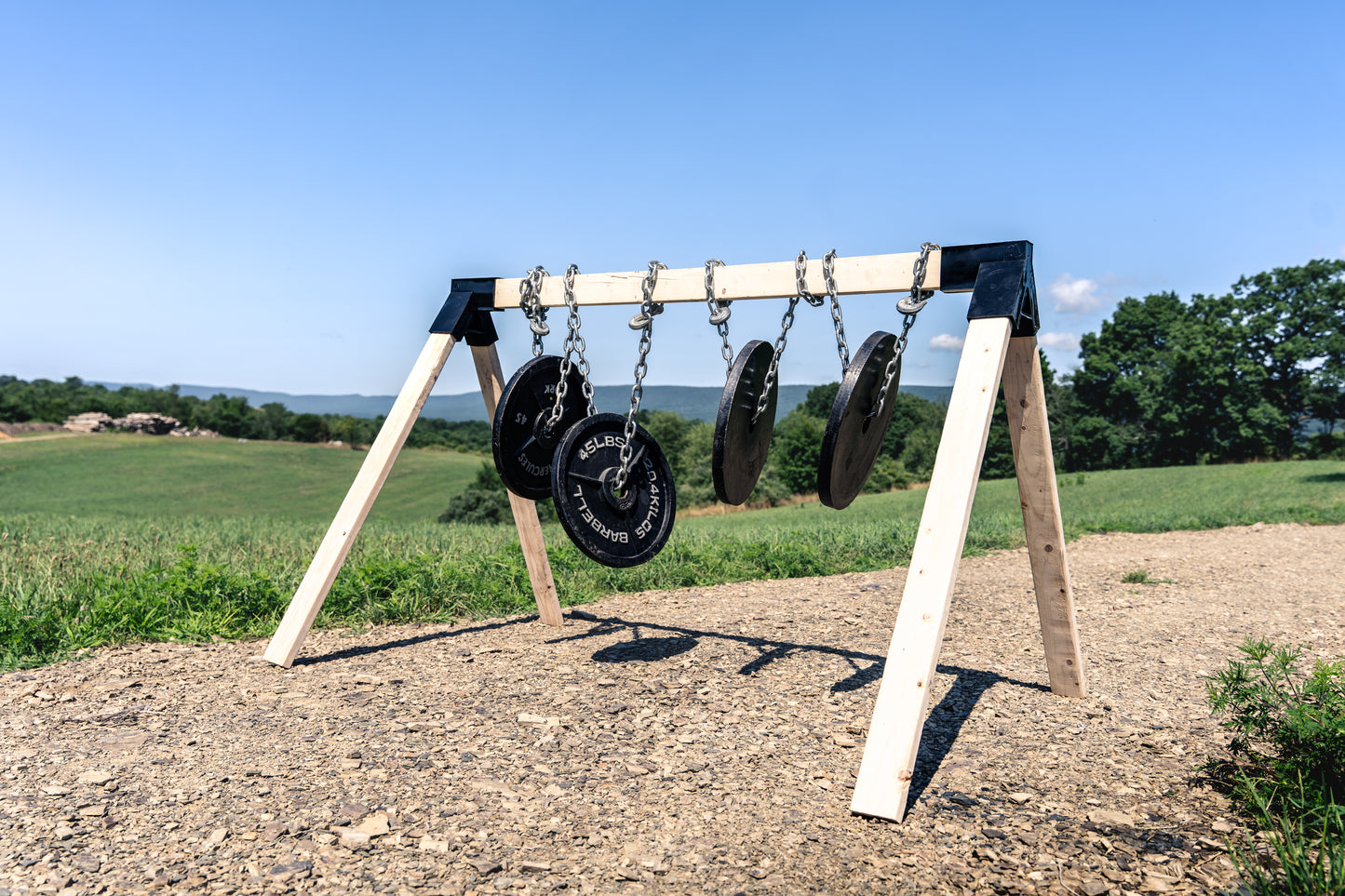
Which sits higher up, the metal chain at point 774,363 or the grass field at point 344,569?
the metal chain at point 774,363

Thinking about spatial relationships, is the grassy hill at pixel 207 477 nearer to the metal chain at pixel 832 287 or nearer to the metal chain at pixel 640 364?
the metal chain at pixel 640 364

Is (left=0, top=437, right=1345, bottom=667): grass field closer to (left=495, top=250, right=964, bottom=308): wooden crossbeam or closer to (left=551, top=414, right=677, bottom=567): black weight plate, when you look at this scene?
(left=551, top=414, right=677, bottom=567): black weight plate

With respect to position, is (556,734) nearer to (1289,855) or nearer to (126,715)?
(126,715)

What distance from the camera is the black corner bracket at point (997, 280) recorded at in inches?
139

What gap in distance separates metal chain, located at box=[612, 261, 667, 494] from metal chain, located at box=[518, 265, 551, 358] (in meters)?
0.79

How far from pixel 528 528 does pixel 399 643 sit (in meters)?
1.22

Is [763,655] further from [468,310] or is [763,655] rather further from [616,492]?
[468,310]

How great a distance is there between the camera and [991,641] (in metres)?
5.97

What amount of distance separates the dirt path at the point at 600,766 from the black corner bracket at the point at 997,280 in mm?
2030

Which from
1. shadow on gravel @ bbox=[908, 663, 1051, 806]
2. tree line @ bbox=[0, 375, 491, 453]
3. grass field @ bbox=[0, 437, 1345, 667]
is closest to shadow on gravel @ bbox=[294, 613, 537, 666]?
grass field @ bbox=[0, 437, 1345, 667]

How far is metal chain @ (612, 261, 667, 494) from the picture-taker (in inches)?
175

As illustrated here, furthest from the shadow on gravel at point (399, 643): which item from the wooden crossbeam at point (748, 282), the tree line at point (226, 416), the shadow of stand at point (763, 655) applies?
the tree line at point (226, 416)

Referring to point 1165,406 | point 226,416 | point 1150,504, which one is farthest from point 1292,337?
point 226,416

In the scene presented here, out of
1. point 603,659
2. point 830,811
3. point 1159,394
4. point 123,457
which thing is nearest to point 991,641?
point 603,659
